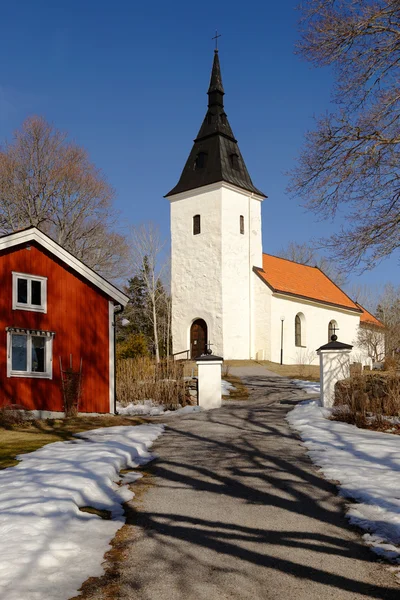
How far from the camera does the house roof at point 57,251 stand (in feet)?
52.3

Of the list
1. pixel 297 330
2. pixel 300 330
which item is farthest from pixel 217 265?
pixel 300 330

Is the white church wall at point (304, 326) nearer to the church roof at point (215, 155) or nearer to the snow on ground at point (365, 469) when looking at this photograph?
the church roof at point (215, 155)

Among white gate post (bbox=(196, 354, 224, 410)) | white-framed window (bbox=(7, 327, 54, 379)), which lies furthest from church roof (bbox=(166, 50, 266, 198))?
white-framed window (bbox=(7, 327, 54, 379))

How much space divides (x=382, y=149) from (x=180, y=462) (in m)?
9.23

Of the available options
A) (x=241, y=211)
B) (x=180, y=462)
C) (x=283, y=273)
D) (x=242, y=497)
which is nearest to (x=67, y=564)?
(x=242, y=497)

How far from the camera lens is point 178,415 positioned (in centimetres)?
1593

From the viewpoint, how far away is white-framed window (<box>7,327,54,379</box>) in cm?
1573

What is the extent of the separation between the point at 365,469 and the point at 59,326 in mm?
11005

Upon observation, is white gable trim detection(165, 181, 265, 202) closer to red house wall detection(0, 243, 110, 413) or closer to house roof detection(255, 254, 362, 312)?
house roof detection(255, 254, 362, 312)

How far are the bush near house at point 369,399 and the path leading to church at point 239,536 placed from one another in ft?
8.72

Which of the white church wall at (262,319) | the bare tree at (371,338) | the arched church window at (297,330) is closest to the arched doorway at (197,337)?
the white church wall at (262,319)

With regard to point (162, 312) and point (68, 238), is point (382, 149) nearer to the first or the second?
point (68, 238)

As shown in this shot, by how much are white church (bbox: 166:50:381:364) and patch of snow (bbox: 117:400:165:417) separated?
57.4ft

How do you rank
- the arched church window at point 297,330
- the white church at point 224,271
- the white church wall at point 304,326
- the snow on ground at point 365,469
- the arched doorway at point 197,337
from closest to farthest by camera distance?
1. the snow on ground at point 365,469
2. the white church at point 224,271
3. the arched doorway at point 197,337
4. the white church wall at point 304,326
5. the arched church window at point 297,330
